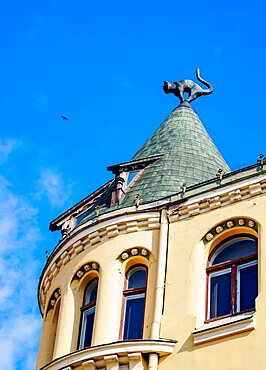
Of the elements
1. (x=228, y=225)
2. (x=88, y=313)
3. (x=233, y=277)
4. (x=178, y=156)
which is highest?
(x=178, y=156)

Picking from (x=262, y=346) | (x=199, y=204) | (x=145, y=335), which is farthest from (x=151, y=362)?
(x=199, y=204)

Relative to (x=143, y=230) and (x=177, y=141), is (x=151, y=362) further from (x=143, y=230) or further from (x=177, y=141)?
(x=177, y=141)

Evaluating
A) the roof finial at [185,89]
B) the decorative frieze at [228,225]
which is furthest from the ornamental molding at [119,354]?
the roof finial at [185,89]

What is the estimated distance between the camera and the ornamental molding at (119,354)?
19688 millimetres

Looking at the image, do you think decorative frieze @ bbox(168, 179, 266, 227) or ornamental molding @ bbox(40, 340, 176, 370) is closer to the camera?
ornamental molding @ bbox(40, 340, 176, 370)

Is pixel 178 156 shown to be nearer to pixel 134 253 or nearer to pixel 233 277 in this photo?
pixel 134 253

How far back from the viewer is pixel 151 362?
19.6 metres

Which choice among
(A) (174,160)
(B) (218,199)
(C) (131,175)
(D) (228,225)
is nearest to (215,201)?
(B) (218,199)

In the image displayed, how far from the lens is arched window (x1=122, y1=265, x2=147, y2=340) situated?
68.5 ft

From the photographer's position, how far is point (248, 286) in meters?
20.1

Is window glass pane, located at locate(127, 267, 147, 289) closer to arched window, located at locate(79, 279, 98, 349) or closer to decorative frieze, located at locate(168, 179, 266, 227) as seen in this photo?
arched window, located at locate(79, 279, 98, 349)

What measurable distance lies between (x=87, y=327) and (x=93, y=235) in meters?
2.22

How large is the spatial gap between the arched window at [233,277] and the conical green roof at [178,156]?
2.70m

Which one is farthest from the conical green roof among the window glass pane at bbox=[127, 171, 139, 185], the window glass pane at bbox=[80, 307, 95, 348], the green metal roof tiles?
the window glass pane at bbox=[80, 307, 95, 348]
